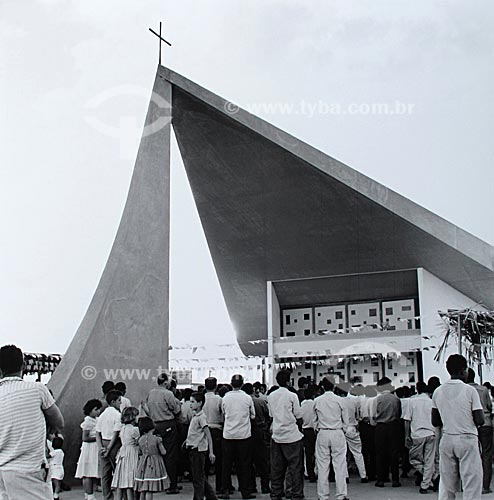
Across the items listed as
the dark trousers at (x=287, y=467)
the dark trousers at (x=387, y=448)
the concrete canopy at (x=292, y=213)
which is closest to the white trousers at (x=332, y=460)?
the dark trousers at (x=287, y=467)

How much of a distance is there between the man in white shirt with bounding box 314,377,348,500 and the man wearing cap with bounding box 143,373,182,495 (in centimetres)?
193

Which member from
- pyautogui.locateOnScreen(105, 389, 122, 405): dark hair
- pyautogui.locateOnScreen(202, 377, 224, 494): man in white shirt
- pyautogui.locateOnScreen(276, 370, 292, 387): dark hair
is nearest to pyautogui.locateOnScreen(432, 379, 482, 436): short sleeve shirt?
pyautogui.locateOnScreen(276, 370, 292, 387): dark hair

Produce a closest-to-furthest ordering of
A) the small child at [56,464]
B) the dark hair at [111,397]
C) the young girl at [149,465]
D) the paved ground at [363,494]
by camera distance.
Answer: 1. the young girl at [149,465]
2. the dark hair at [111,397]
3. the small child at [56,464]
4. the paved ground at [363,494]

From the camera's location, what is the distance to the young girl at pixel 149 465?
6.83m

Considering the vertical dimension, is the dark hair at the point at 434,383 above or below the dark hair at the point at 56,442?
above

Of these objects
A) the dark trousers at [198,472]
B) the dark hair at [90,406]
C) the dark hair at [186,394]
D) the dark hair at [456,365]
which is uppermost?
the dark hair at [456,365]

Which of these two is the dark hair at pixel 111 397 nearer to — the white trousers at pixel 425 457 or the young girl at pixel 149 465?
the young girl at pixel 149 465

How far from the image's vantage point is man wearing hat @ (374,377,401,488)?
31.7 ft

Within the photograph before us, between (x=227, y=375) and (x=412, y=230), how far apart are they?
7.91 m

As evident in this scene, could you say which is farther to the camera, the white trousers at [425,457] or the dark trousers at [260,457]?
the dark trousers at [260,457]

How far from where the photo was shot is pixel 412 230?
1534cm

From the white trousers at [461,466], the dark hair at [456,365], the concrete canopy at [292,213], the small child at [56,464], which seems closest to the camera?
the white trousers at [461,466]

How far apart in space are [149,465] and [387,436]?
3992mm

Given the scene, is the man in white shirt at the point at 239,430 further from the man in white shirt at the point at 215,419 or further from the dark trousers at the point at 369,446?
the dark trousers at the point at 369,446
